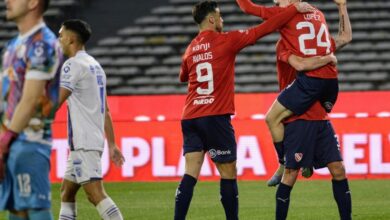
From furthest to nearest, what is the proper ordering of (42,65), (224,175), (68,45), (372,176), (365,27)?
(365,27) → (372,176) → (224,175) → (68,45) → (42,65)

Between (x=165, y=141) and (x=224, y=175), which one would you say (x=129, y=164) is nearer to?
(x=165, y=141)

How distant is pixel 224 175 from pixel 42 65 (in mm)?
3100

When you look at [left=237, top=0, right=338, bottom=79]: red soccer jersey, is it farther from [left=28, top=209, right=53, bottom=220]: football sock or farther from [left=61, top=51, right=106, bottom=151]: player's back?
[left=28, top=209, right=53, bottom=220]: football sock

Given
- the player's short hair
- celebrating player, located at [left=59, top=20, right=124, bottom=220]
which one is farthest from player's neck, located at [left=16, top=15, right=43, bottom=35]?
the player's short hair

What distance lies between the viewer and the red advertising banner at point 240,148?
14.6 meters

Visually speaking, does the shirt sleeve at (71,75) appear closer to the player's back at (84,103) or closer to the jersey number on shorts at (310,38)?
the player's back at (84,103)

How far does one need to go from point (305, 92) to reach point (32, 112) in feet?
11.1

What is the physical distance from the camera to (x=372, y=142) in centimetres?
1460

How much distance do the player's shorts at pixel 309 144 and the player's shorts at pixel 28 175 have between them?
3157mm

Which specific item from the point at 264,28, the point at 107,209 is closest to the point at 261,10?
the point at 264,28

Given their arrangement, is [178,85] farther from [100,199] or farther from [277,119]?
[100,199]

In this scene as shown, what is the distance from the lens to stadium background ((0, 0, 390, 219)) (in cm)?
1473

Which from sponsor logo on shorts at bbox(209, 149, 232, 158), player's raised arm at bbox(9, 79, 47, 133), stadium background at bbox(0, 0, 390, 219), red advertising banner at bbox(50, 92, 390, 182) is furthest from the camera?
stadium background at bbox(0, 0, 390, 219)

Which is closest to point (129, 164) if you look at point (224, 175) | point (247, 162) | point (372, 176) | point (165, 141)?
point (165, 141)
